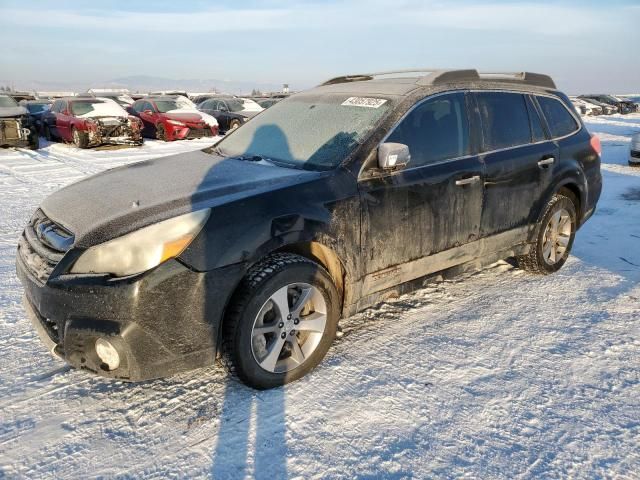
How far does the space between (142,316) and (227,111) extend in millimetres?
17815

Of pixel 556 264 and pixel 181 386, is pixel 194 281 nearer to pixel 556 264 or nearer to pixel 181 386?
pixel 181 386

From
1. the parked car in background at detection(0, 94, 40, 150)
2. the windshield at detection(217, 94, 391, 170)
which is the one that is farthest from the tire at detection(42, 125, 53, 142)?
the windshield at detection(217, 94, 391, 170)

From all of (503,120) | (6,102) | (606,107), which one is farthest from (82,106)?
(606,107)

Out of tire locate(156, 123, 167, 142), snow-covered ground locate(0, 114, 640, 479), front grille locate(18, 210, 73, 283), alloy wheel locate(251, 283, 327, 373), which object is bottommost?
snow-covered ground locate(0, 114, 640, 479)

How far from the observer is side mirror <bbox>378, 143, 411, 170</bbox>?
3078 mm

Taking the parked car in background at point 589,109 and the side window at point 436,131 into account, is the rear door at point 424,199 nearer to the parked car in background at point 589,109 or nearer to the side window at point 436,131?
the side window at point 436,131

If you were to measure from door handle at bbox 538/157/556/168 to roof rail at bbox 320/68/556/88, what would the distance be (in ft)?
2.34

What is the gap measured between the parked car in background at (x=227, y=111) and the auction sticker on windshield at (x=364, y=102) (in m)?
15.2

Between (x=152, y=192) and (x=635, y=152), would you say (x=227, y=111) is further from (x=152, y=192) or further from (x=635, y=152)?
(x=152, y=192)

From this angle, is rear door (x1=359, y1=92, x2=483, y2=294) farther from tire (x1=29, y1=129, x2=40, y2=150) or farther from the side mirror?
tire (x1=29, y1=129, x2=40, y2=150)

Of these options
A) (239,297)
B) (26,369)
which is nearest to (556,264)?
(239,297)

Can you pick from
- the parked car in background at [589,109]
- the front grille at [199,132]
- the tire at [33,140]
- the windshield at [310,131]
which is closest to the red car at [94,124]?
the tire at [33,140]

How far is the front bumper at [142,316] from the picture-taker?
2373mm

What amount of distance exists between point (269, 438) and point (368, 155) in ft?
5.76
